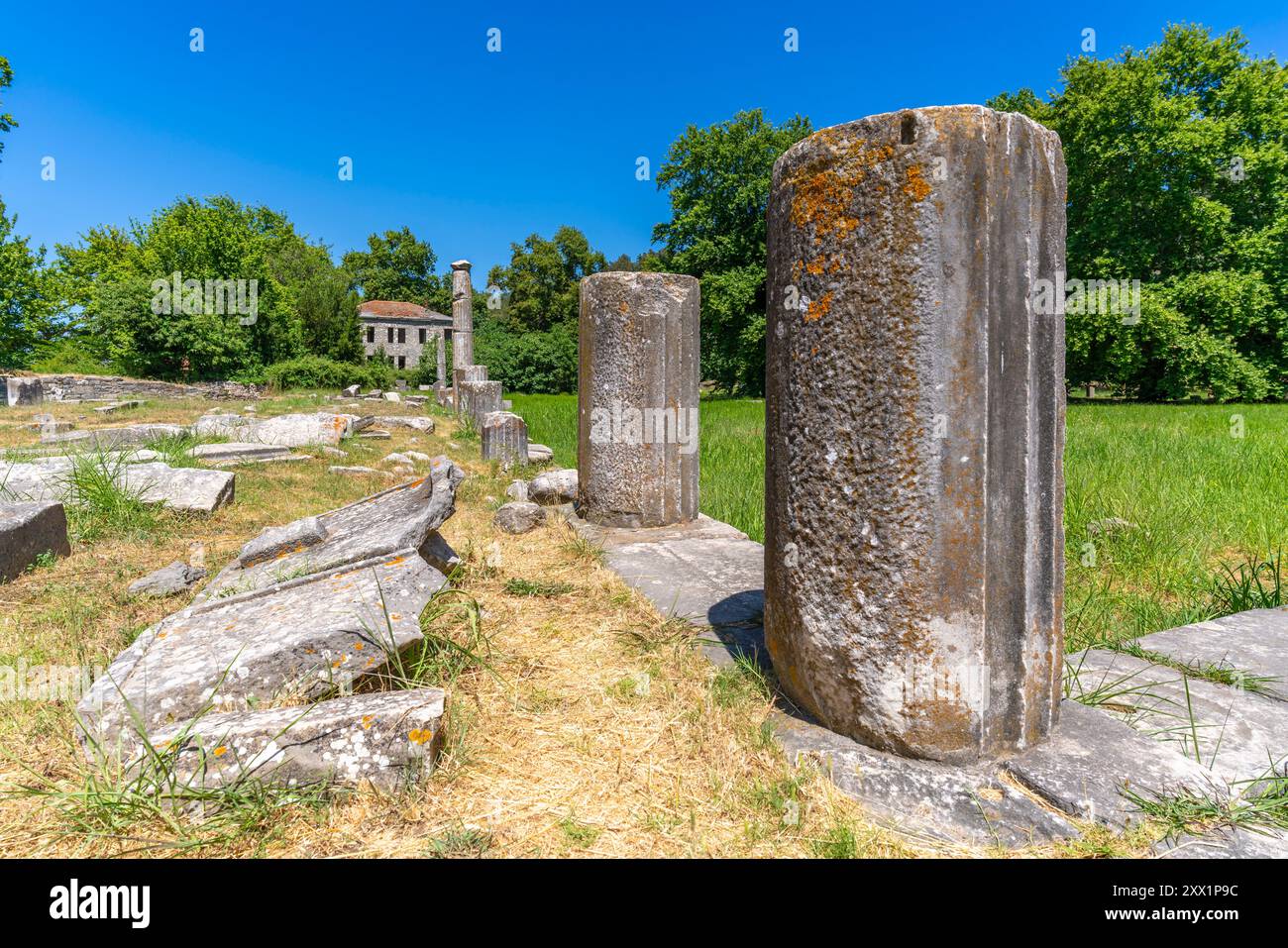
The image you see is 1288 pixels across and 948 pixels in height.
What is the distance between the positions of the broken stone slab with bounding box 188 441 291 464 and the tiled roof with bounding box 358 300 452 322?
3768 cm

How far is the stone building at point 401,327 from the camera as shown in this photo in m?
43.8

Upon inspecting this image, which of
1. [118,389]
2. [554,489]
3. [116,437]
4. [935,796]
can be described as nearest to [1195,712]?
[935,796]

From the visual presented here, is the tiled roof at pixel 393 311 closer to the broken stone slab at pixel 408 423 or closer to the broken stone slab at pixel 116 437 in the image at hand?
the broken stone slab at pixel 408 423

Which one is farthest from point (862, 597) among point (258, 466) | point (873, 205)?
point (258, 466)

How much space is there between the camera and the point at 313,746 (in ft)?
6.20

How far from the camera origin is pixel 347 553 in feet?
11.2

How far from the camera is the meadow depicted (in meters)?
3.57

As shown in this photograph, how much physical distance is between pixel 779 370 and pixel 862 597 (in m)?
0.77

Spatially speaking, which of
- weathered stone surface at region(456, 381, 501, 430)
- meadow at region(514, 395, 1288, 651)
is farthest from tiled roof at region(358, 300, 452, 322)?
meadow at region(514, 395, 1288, 651)

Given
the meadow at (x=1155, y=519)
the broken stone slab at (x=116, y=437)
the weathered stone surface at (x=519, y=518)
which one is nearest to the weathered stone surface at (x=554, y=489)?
the weathered stone surface at (x=519, y=518)

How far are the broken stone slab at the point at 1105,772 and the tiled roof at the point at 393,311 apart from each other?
1800 inches

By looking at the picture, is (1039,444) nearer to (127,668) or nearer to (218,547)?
(127,668)

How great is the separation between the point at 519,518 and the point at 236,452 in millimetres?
4880

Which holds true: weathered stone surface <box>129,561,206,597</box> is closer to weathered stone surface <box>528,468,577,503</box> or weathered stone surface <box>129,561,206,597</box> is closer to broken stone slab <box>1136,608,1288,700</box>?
weathered stone surface <box>528,468,577,503</box>
